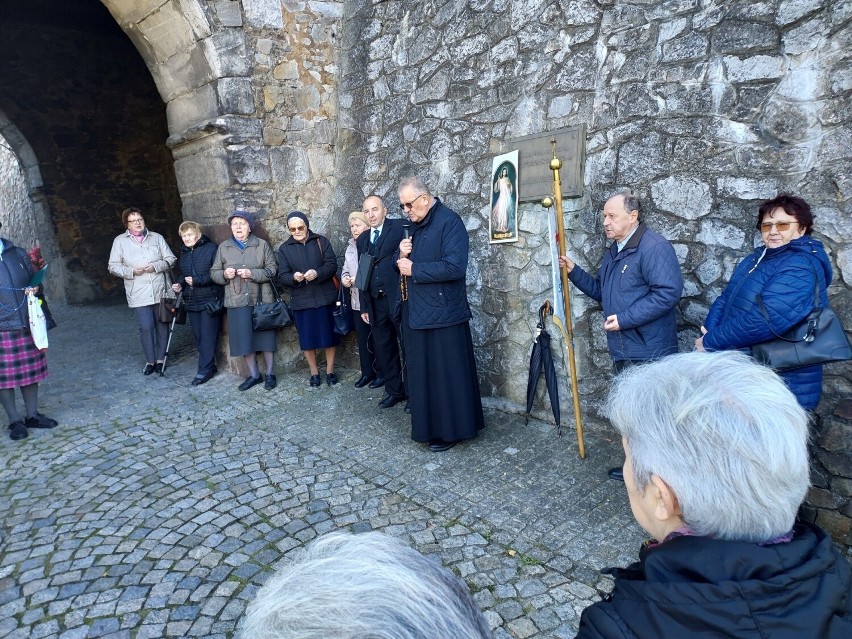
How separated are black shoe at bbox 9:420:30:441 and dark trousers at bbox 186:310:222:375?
1.58 metres

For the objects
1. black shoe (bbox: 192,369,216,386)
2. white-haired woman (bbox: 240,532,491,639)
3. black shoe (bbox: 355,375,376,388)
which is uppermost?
white-haired woman (bbox: 240,532,491,639)

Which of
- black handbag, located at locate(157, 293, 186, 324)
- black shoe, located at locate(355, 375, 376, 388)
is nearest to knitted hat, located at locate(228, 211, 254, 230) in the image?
black handbag, located at locate(157, 293, 186, 324)

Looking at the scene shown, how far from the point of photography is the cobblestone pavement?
2.64 metres

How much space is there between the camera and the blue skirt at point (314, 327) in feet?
18.4

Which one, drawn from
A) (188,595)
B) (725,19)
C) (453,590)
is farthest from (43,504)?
(725,19)

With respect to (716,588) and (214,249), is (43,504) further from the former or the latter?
(716,588)

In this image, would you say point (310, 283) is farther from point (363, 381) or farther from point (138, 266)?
point (138, 266)

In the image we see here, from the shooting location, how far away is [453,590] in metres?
0.90

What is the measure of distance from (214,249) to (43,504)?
9.33 feet

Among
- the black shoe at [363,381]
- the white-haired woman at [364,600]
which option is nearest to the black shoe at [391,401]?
the black shoe at [363,381]

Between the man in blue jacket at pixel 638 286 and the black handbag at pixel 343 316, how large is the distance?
2.80 m

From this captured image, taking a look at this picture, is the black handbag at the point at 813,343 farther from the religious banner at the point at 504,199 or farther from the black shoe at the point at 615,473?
the religious banner at the point at 504,199

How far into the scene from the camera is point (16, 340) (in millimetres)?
4680

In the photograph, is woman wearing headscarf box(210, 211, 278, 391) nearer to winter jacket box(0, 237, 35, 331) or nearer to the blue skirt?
the blue skirt
